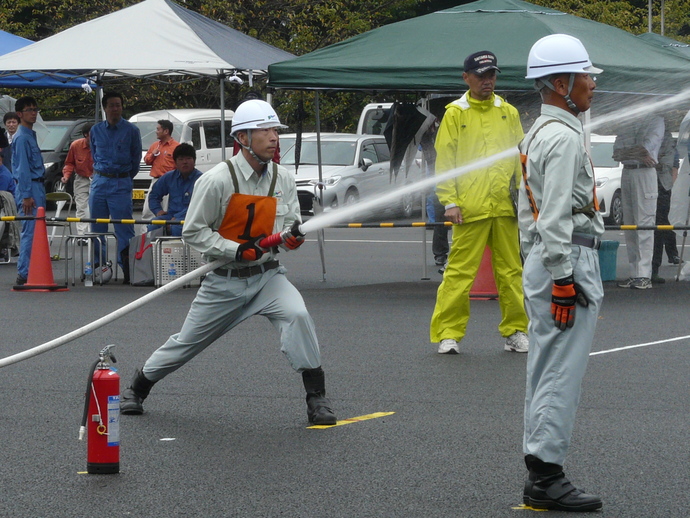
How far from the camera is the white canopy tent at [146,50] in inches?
543

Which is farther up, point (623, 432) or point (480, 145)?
point (480, 145)

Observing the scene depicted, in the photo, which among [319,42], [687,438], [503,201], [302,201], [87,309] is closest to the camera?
[687,438]

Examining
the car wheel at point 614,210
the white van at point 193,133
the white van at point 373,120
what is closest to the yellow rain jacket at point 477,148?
the car wheel at point 614,210

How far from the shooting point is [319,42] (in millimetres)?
31422

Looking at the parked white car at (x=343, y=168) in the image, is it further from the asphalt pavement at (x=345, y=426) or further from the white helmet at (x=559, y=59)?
the white helmet at (x=559, y=59)

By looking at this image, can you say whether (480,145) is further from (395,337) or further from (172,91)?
(172,91)

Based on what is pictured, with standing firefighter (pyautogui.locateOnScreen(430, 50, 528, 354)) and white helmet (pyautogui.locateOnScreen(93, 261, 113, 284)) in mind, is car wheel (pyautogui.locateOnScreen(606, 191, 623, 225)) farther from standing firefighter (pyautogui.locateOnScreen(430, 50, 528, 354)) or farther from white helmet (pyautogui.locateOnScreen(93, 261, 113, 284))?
standing firefighter (pyautogui.locateOnScreen(430, 50, 528, 354))

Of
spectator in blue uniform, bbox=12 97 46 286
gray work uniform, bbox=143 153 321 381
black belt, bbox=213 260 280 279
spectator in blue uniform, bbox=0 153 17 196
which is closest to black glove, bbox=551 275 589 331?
gray work uniform, bbox=143 153 321 381

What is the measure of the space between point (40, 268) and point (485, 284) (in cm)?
496

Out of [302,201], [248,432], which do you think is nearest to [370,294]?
[248,432]

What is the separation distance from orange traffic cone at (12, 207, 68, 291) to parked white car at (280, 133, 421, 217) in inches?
351

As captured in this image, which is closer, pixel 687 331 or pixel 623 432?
pixel 623 432

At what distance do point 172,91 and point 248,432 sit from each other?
26.8 meters

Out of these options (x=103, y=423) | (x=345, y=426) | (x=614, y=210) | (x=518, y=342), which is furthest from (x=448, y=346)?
(x=614, y=210)
